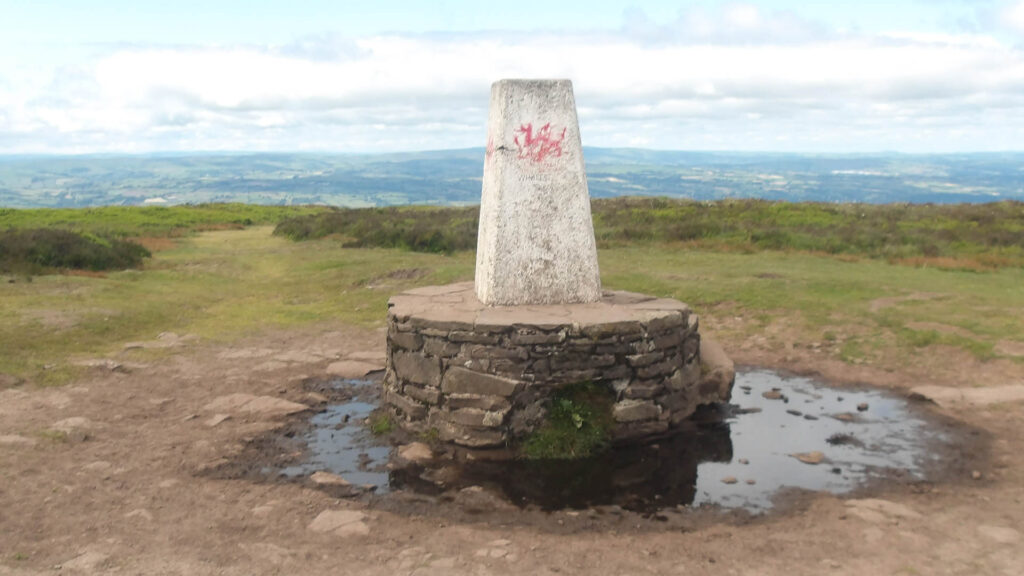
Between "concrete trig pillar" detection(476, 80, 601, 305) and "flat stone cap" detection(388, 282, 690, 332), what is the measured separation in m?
0.31

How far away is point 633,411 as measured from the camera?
9.45 metres

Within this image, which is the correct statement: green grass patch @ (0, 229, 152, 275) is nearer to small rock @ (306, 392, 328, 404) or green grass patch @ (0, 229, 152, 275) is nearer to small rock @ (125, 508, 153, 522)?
small rock @ (306, 392, 328, 404)

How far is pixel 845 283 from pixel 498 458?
1064cm

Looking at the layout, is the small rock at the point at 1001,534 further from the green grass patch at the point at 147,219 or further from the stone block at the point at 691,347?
the green grass patch at the point at 147,219

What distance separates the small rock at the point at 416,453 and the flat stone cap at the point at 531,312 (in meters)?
1.38

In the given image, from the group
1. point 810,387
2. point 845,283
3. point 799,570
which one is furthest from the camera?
point 845,283

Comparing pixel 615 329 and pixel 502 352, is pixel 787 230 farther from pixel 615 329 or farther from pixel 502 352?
pixel 502 352

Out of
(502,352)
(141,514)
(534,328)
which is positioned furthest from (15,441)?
(534,328)

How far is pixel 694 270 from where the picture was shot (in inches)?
784

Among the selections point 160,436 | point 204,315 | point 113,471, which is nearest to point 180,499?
point 113,471

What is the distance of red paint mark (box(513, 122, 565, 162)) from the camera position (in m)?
10.1

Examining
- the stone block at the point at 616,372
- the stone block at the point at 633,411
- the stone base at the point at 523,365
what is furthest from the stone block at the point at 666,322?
the stone block at the point at 633,411

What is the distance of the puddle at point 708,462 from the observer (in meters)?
7.95

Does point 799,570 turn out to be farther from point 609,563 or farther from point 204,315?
point 204,315
